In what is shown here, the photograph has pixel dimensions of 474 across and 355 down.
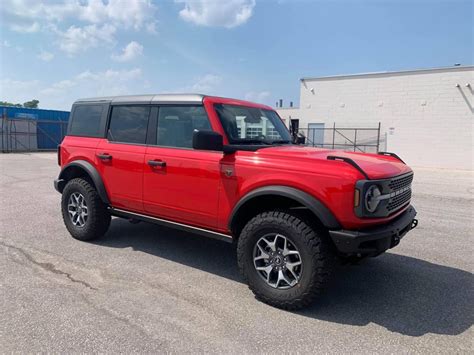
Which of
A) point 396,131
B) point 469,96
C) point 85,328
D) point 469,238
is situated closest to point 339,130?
point 396,131

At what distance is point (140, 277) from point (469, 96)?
22.4 m

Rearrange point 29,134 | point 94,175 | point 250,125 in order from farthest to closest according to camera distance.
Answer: point 29,134, point 94,175, point 250,125

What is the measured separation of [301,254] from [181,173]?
1609mm

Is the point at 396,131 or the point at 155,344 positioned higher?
the point at 396,131

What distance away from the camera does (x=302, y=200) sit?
3422 millimetres

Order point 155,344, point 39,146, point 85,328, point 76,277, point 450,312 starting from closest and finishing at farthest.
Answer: point 155,344 → point 85,328 → point 450,312 → point 76,277 → point 39,146

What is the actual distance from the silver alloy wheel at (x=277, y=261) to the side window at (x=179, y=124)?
4.59ft

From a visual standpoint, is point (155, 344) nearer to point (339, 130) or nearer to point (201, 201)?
point (201, 201)

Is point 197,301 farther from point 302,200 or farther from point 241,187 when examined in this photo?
point 302,200

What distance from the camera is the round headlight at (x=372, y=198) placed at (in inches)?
129

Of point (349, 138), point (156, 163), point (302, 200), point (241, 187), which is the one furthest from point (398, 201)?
point (349, 138)

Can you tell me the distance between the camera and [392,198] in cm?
362

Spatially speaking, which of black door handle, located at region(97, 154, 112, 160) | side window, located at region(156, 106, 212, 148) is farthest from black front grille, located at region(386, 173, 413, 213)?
black door handle, located at region(97, 154, 112, 160)

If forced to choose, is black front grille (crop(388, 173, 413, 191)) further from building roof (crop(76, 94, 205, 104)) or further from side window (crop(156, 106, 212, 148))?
building roof (crop(76, 94, 205, 104))
